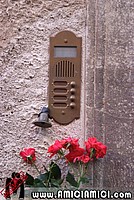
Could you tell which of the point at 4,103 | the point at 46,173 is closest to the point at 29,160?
the point at 46,173

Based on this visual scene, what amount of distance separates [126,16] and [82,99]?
423mm

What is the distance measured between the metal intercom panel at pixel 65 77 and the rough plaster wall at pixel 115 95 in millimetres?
121

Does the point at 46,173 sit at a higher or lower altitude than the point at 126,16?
lower

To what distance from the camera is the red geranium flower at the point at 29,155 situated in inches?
63.2

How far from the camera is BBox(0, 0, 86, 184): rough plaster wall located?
1.78m

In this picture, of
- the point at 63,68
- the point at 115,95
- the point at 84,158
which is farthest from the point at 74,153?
the point at 63,68

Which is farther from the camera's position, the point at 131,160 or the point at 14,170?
the point at 14,170

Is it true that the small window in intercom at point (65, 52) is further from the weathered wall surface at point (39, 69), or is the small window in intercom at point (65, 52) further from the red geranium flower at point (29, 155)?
the red geranium flower at point (29, 155)

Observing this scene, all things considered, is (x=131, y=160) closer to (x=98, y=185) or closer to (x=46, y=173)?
(x=98, y=185)

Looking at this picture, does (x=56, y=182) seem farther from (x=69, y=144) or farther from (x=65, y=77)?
(x=65, y=77)

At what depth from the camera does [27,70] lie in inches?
70.6

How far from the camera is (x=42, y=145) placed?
1771 millimetres

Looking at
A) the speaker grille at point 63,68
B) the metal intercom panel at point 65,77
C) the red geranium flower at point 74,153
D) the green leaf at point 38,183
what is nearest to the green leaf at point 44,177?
the green leaf at point 38,183

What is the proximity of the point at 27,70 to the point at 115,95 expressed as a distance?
441mm
